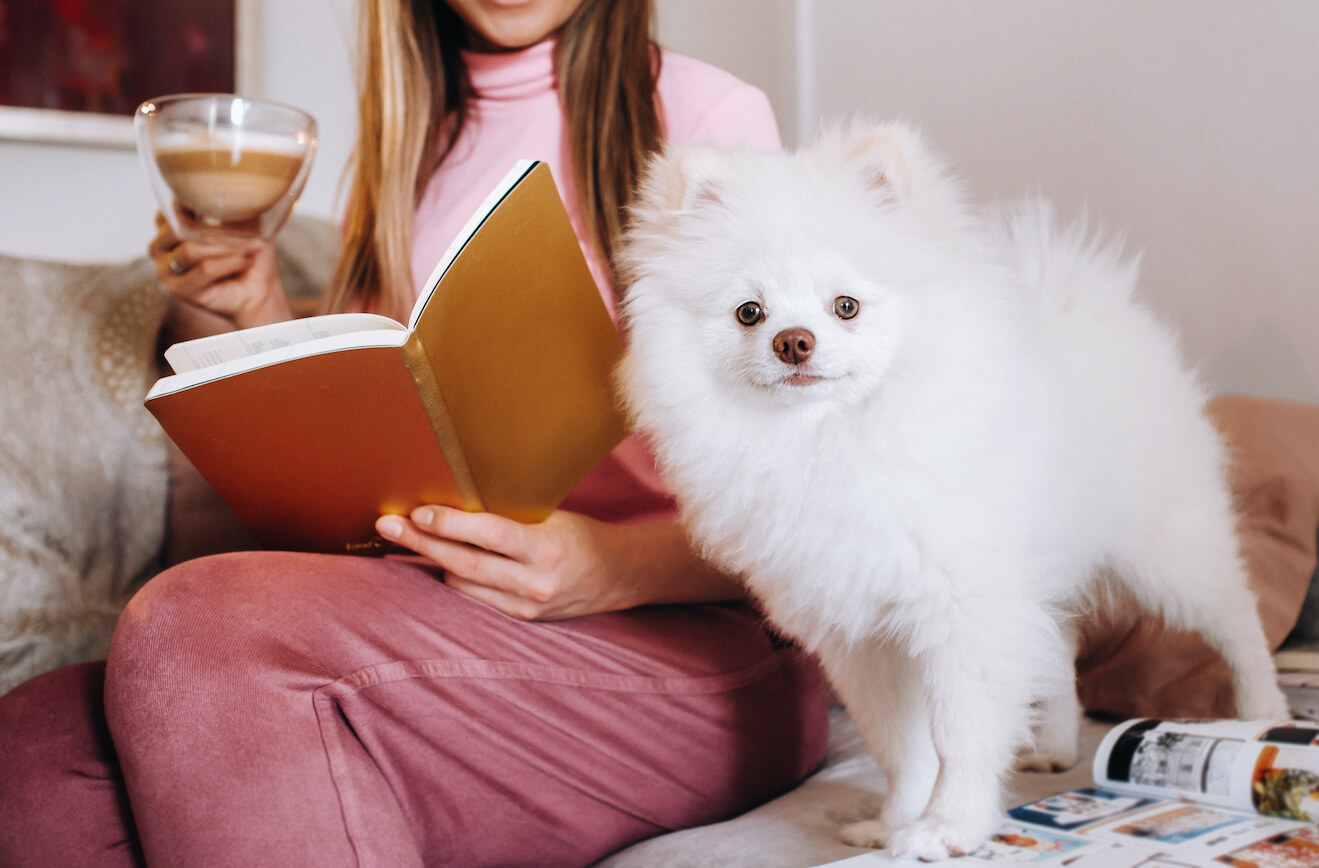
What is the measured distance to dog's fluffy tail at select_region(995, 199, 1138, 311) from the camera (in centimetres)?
124

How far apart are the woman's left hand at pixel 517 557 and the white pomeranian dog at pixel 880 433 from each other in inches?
6.1

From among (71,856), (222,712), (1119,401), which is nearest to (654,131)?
(1119,401)

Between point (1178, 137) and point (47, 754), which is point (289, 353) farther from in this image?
point (1178, 137)

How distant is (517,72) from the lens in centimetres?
155

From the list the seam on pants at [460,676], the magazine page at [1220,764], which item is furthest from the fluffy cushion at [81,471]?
the magazine page at [1220,764]

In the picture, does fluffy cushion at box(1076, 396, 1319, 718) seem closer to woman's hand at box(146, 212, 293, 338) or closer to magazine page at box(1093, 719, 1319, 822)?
magazine page at box(1093, 719, 1319, 822)

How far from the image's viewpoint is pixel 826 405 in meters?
0.91

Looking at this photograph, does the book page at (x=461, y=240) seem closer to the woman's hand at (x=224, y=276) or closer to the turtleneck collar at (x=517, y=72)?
the woman's hand at (x=224, y=276)

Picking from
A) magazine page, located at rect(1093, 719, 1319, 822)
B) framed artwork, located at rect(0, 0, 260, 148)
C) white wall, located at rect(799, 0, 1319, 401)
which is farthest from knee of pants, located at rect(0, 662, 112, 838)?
framed artwork, located at rect(0, 0, 260, 148)

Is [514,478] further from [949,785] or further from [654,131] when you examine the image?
[654,131]

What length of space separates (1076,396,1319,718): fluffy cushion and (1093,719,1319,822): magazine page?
0.31 meters

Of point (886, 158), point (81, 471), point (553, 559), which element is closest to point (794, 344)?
point (886, 158)

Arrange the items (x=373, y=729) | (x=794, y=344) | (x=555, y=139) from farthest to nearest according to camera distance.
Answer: (x=555, y=139)
(x=373, y=729)
(x=794, y=344)

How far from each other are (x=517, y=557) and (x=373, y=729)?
224 millimetres
